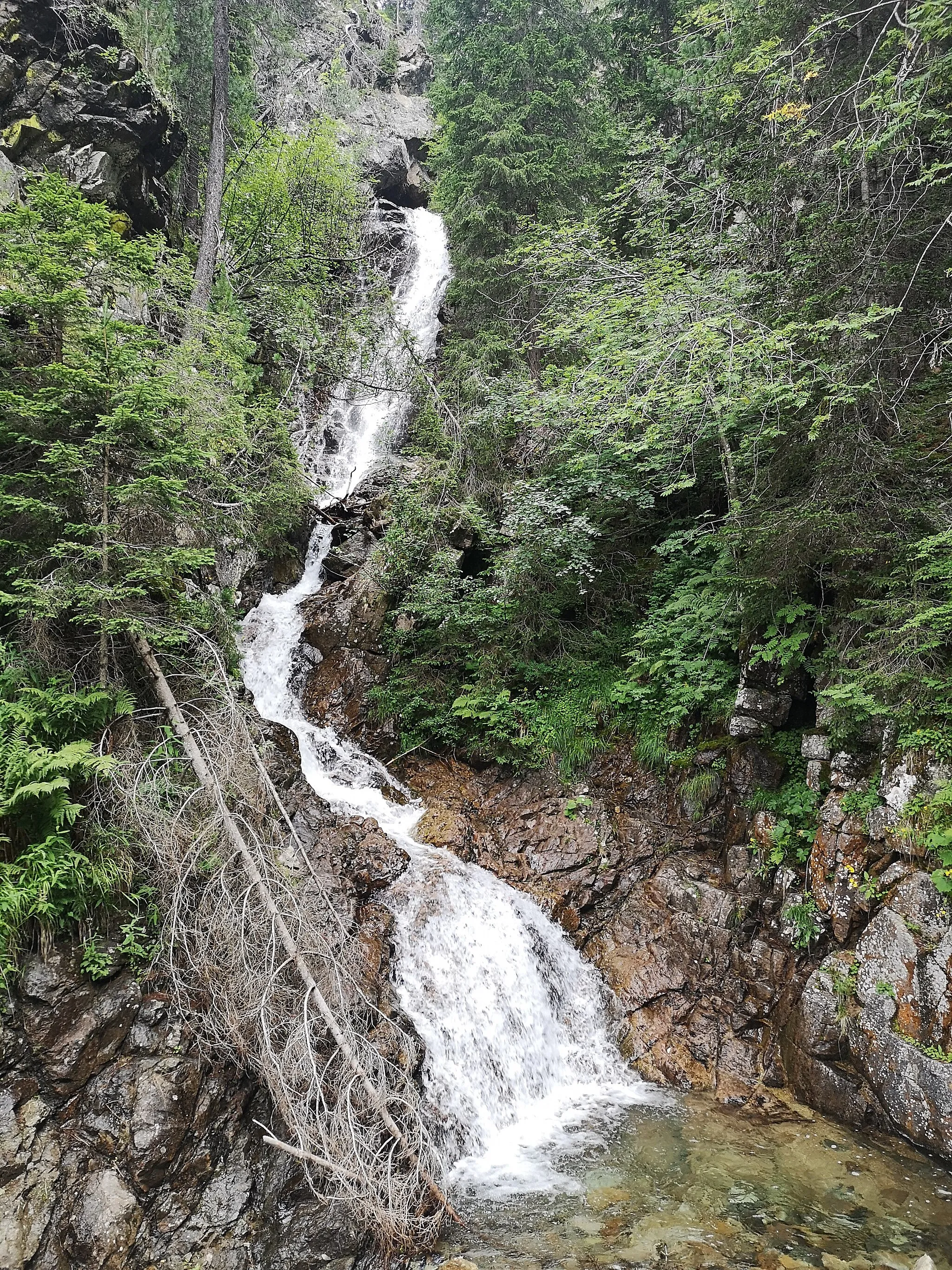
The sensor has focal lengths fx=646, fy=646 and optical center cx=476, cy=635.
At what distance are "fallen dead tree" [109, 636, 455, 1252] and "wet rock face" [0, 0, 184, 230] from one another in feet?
30.2

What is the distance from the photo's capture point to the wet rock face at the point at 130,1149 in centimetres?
398

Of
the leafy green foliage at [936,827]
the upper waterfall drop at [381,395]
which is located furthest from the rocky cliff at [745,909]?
the upper waterfall drop at [381,395]

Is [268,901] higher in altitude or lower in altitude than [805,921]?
higher

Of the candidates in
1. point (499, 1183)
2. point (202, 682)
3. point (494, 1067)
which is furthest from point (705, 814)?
point (202, 682)

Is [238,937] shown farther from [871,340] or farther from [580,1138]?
[871,340]

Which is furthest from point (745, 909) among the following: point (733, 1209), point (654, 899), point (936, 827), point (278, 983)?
point (278, 983)

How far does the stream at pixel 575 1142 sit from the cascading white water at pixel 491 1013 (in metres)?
0.02

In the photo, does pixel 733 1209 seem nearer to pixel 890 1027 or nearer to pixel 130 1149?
pixel 890 1027

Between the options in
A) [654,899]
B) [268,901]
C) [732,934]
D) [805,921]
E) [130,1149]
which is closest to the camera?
[130,1149]

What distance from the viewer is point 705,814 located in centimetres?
823

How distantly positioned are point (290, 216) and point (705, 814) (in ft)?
42.2

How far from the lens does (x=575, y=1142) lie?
5629mm

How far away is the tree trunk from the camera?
9.70 metres

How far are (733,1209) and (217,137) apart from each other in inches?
567
